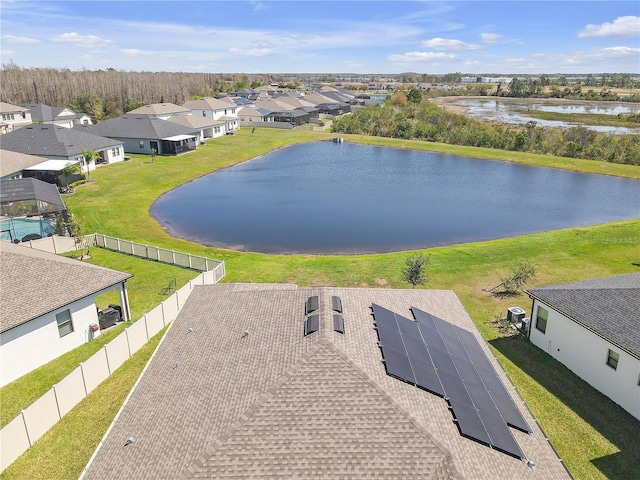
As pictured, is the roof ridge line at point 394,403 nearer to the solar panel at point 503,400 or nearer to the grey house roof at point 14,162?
the solar panel at point 503,400

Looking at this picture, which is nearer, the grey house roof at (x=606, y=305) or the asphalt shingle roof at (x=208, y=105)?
the grey house roof at (x=606, y=305)

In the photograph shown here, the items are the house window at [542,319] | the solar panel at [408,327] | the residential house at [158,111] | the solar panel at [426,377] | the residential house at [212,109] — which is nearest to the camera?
the solar panel at [426,377]

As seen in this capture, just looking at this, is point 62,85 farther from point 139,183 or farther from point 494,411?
point 494,411

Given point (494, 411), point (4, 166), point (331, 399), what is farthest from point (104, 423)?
point (4, 166)

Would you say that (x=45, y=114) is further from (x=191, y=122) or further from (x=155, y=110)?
(x=191, y=122)

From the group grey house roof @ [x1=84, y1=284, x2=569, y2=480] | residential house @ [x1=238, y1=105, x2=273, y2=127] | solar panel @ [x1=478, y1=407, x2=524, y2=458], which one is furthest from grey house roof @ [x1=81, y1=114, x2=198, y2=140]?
solar panel @ [x1=478, y1=407, x2=524, y2=458]

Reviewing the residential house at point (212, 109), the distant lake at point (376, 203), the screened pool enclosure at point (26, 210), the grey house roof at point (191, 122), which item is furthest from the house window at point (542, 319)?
the residential house at point (212, 109)

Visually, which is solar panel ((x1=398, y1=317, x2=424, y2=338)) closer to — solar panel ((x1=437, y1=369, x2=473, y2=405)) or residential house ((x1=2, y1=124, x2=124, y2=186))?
solar panel ((x1=437, y1=369, x2=473, y2=405))
